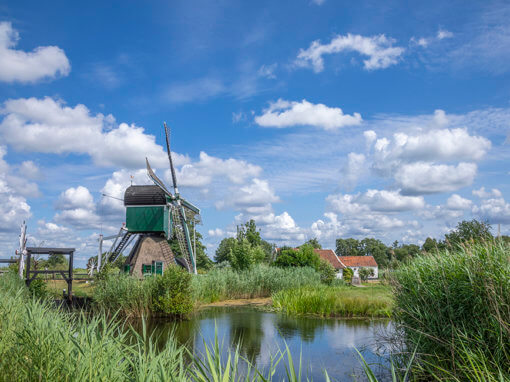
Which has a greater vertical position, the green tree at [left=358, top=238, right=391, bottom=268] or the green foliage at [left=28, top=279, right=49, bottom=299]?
the green tree at [left=358, top=238, right=391, bottom=268]

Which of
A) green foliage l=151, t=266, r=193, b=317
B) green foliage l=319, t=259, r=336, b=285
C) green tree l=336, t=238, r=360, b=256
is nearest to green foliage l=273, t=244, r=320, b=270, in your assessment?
green foliage l=319, t=259, r=336, b=285

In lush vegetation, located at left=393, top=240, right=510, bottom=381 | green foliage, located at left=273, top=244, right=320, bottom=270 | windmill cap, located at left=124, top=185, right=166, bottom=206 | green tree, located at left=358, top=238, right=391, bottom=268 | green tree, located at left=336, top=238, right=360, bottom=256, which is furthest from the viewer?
green tree, located at left=336, top=238, right=360, bottom=256

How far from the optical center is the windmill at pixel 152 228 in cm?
2611

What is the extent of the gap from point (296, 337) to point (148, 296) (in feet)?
20.4

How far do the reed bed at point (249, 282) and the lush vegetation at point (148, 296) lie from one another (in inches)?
201

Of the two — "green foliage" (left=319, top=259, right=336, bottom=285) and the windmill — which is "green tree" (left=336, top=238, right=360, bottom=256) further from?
the windmill

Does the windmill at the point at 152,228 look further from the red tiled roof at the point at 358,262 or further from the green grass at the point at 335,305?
the red tiled roof at the point at 358,262

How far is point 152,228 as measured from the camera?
2666 centimetres

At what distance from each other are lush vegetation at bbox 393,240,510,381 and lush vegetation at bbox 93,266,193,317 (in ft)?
30.2

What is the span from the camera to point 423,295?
6602mm

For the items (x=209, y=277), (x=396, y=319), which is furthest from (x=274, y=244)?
(x=396, y=319)

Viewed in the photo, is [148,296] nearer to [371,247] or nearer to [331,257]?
[331,257]

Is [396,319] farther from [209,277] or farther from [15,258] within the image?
[15,258]

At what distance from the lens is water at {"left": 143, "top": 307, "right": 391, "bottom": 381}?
8.34m
